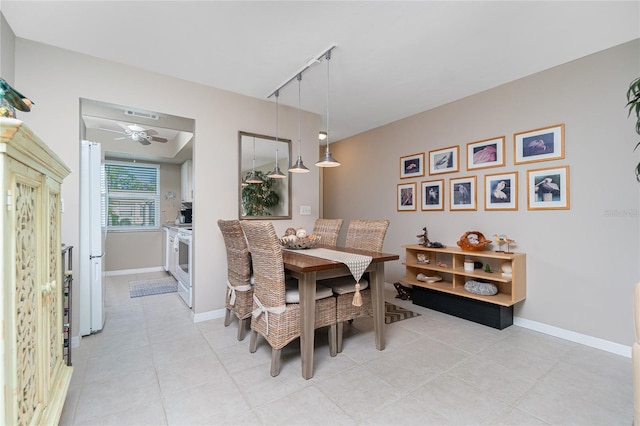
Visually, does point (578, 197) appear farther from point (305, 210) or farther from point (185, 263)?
point (185, 263)

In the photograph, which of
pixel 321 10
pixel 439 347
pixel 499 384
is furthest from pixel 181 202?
pixel 499 384

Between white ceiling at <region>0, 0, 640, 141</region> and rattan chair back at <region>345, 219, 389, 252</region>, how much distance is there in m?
1.49

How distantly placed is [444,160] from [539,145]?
100cm

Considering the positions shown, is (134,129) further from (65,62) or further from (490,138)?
(490,138)

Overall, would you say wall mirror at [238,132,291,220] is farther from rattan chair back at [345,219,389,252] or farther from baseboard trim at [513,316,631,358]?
baseboard trim at [513,316,631,358]

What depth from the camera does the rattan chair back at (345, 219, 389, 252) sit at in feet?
8.73

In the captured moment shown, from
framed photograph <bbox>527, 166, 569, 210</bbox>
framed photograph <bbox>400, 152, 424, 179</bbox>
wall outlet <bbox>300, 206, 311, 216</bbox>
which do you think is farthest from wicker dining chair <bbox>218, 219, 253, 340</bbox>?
framed photograph <bbox>527, 166, 569, 210</bbox>

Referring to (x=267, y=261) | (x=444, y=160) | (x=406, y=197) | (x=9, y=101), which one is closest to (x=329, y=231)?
(x=267, y=261)

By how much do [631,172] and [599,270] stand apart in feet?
2.76

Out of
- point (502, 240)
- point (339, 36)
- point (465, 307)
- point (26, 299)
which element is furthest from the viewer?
point (465, 307)

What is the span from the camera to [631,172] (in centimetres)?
230

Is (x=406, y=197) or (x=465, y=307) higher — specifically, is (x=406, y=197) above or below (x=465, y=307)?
above

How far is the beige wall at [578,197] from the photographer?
7.67 feet

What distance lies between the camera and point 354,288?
2.33 metres
